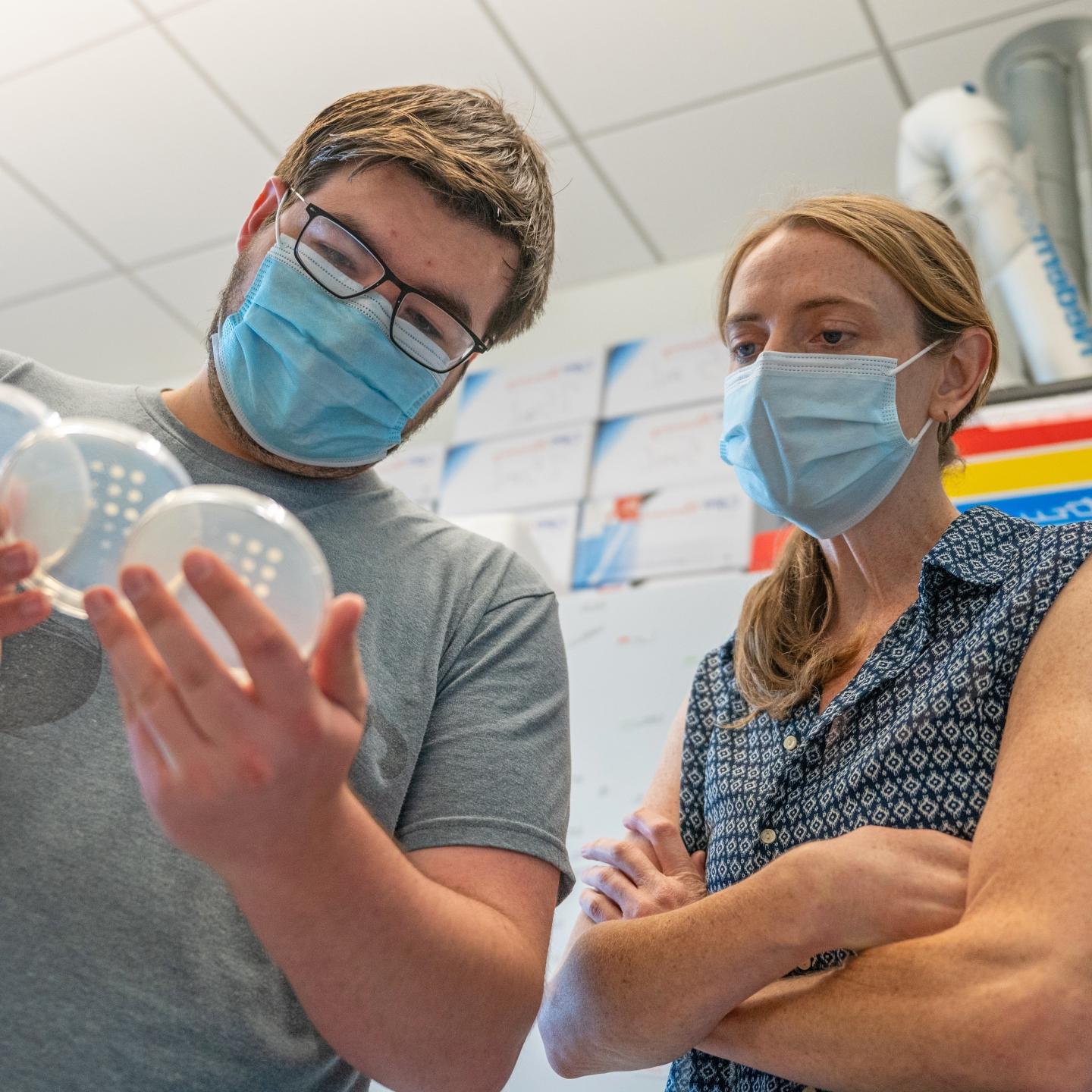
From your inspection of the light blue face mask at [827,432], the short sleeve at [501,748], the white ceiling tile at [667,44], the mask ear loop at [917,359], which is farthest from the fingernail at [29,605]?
the white ceiling tile at [667,44]

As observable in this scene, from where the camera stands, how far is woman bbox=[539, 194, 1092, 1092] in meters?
0.91

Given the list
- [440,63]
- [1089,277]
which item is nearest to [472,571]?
[440,63]

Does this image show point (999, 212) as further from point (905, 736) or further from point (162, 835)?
point (162, 835)

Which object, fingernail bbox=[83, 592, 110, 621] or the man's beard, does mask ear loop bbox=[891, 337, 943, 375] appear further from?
fingernail bbox=[83, 592, 110, 621]

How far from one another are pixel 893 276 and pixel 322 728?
1.02 meters

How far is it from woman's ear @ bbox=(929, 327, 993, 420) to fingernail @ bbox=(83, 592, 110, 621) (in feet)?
3.57

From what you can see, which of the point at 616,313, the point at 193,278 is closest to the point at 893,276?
the point at 616,313

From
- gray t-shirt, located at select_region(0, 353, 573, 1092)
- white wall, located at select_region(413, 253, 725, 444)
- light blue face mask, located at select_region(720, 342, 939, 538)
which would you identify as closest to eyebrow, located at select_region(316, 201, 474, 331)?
gray t-shirt, located at select_region(0, 353, 573, 1092)

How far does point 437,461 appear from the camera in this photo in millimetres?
3516

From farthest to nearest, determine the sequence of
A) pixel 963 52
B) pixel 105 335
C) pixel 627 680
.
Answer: pixel 105 335
pixel 963 52
pixel 627 680

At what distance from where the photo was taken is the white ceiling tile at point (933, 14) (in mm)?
2564

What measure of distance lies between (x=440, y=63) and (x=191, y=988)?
7.80ft

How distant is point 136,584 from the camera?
563mm

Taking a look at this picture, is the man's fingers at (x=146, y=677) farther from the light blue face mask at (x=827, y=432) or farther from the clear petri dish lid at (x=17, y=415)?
the light blue face mask at (x=827, y=432)
